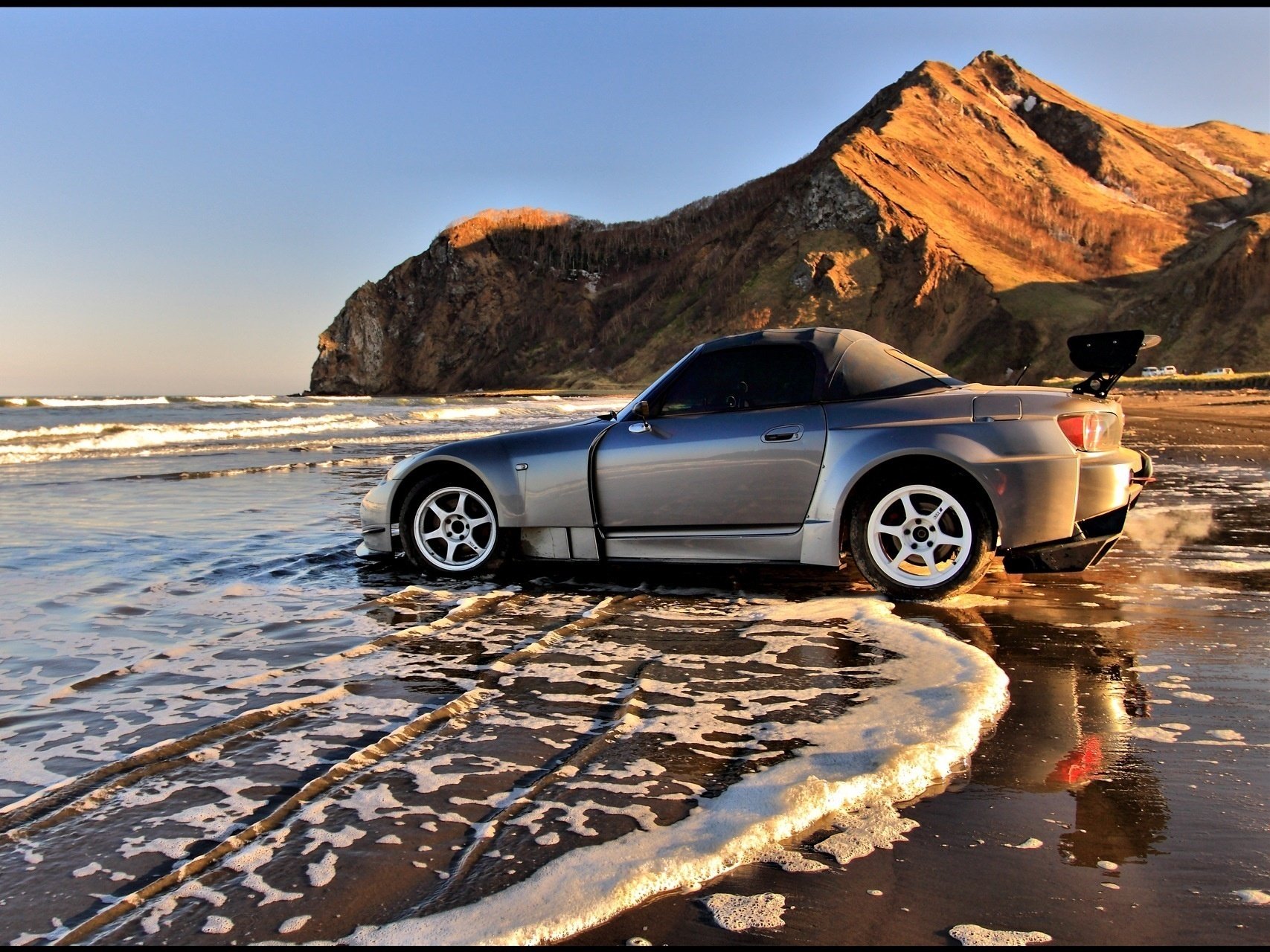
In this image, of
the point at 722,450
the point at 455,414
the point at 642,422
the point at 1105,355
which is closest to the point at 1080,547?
the point at 1105,355

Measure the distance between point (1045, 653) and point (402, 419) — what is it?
28.2 metres

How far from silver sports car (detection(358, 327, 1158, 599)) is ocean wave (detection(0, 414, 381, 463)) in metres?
14.5

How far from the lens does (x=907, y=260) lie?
71.9 m

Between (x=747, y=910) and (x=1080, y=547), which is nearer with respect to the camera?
(x=747, y=910)

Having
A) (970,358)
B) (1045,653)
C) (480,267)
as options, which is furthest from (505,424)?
(480,267)

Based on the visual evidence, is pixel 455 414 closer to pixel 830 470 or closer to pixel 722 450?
pixel 722 450

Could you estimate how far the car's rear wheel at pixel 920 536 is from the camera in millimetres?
4977

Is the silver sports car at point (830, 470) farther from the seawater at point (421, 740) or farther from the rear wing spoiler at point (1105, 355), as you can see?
the seawater at point (421, 740)

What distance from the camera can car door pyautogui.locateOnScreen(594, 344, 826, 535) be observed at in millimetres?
5207

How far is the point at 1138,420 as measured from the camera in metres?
20.6

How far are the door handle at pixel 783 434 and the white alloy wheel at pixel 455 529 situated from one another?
1851 mm

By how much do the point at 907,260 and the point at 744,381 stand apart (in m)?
71.3

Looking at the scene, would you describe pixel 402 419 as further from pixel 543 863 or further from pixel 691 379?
pixel 543 863

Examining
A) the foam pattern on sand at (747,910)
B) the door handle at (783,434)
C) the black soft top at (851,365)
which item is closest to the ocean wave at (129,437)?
the black soft top at (851,365)
